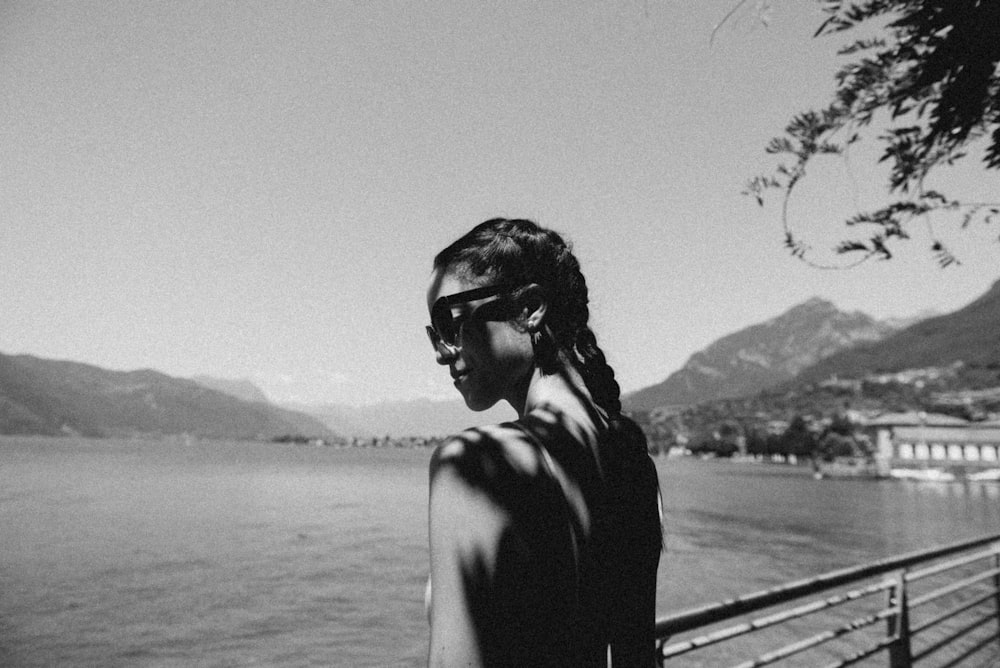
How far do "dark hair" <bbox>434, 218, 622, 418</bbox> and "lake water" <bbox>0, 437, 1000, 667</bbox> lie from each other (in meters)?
19.9

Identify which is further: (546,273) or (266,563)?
(266,563)

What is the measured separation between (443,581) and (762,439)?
214 m

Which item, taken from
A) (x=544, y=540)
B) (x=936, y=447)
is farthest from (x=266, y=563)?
(x=936, y=447)

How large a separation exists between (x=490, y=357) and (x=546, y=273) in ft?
0.69

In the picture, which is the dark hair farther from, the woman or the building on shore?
the building on shore

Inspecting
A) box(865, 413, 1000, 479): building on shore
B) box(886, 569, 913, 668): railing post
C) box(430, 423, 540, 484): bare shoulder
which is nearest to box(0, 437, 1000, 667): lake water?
box(886, 569, 913, 668): railing post

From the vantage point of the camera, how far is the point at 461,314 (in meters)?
1.18

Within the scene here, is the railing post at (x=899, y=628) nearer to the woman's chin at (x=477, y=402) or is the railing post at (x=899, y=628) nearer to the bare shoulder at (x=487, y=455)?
the woman's chin at (x=477, y=402)

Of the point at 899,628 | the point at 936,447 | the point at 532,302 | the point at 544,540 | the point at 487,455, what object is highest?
the point at 532,302

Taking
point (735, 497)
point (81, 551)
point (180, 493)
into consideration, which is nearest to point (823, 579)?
point (81, 551)

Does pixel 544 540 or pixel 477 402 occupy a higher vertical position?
pixel 477 402

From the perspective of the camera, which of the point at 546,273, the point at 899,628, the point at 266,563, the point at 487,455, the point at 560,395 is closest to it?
the point at 487,455

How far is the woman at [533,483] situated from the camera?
82 cm

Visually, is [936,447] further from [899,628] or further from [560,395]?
[560,395]
